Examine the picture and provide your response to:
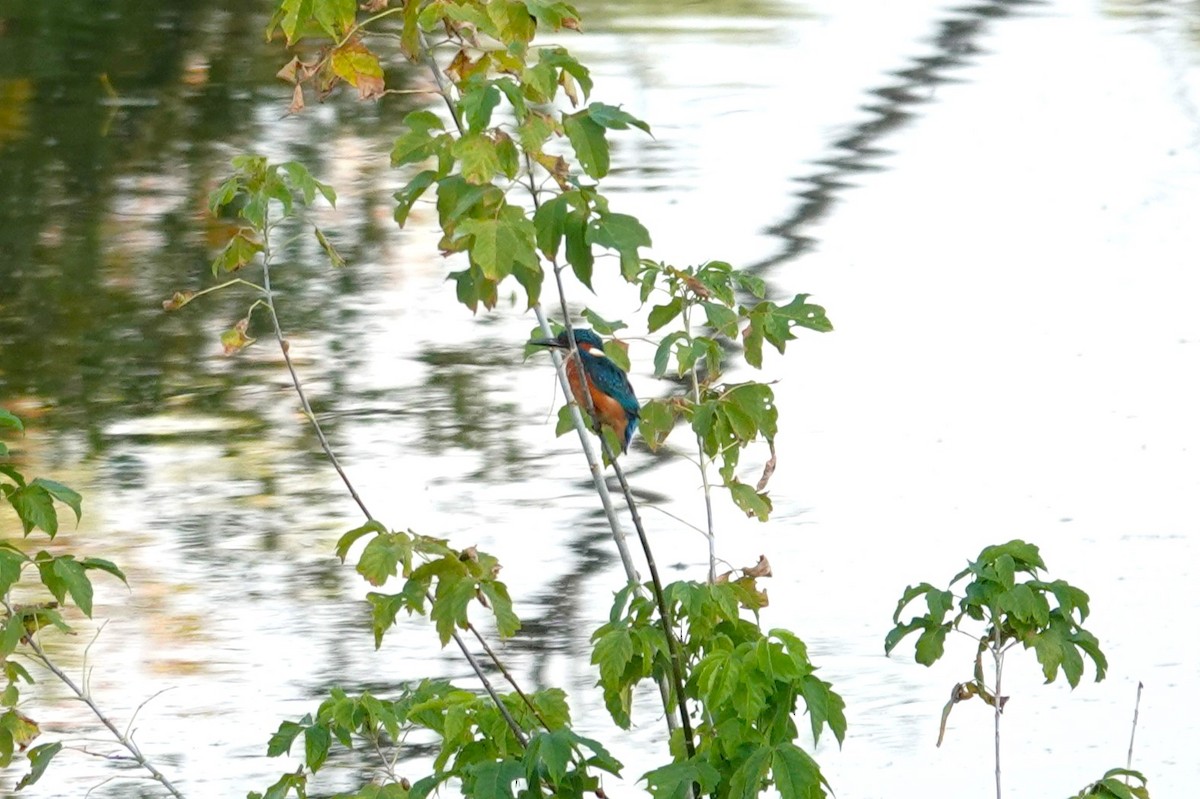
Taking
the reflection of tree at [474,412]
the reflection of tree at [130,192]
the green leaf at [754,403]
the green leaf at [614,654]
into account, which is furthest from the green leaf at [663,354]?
the reflection of tree at [130,192]

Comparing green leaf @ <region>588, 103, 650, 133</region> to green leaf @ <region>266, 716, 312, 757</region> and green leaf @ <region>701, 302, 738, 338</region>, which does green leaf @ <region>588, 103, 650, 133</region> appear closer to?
green leaf @ <region>701, 302, 738, 338</region>

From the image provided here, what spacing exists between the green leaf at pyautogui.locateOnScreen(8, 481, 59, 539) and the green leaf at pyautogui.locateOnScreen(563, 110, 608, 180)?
817mm

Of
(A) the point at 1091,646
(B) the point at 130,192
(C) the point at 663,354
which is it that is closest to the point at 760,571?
(C) the point at 663,354

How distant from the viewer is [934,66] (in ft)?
24.1

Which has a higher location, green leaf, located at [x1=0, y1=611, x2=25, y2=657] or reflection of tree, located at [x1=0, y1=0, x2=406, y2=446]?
green leaf, located at [x1=0, y1=611, x2=25, y2=657]

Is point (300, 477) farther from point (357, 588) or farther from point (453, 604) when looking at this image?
point (453, 604)

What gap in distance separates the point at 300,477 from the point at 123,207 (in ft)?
6.73

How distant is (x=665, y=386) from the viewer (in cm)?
486

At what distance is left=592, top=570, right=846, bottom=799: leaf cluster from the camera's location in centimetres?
191

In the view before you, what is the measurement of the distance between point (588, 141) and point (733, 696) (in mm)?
653

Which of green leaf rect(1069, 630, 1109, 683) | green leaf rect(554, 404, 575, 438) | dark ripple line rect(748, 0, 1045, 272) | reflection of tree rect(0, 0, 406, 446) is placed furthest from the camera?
dark ripple line rect(748, 0, 1045, 272)

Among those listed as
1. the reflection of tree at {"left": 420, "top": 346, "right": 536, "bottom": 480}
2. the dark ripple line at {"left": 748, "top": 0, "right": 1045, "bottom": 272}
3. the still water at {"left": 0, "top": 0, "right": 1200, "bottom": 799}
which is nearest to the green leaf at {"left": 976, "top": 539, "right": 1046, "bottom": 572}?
the still water at {"left": 0, "top": 0, "right": 1200, "bottom": 799}

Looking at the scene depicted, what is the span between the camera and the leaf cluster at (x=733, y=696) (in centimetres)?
191

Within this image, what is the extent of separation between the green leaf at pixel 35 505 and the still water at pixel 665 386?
1.28 metres
